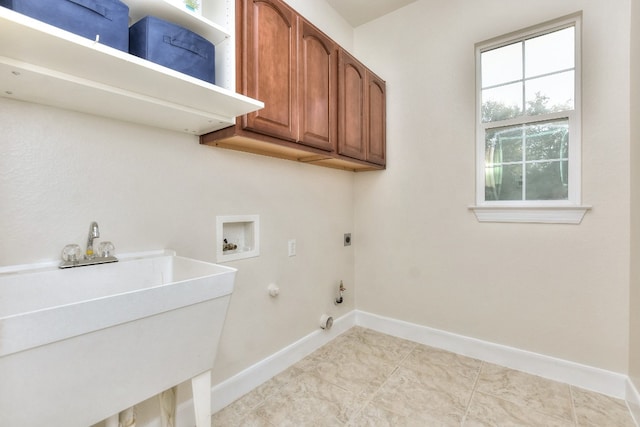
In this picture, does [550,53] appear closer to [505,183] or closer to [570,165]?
[570,165]

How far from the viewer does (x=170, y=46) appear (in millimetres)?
1130

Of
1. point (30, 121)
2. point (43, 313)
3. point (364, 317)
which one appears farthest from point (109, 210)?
point (364, 317)

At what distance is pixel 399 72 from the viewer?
257cm

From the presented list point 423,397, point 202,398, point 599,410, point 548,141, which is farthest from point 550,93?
point 202,398

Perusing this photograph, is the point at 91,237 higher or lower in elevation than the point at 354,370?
higher

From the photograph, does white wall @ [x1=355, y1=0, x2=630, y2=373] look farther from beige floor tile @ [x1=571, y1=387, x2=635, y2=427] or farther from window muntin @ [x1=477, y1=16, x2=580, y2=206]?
beige floor tile @ [x1=571, y1=387, x2=635, y2=427]

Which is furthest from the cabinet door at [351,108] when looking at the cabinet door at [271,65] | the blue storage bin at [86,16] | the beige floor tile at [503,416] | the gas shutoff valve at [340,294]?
the beige floor tile at [503,416]

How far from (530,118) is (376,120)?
108 cm

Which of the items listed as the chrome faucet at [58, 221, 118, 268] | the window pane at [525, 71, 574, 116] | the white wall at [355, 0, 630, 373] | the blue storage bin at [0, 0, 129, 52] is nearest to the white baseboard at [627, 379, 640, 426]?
the white wall at [355, 0, 630, 373]

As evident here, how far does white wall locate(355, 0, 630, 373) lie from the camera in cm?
180

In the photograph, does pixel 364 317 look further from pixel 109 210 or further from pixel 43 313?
pixel 43 313

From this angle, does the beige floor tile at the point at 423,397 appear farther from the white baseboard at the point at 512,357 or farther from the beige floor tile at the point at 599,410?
the beige floor tile at the point at 599,410

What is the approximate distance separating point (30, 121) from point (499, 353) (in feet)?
9.50

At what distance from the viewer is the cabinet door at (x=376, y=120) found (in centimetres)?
241
